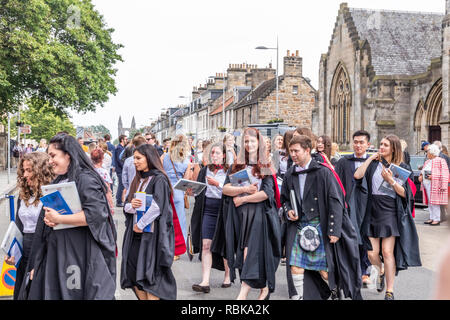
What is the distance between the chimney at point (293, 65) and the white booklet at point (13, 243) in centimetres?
4658

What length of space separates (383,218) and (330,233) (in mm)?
1644

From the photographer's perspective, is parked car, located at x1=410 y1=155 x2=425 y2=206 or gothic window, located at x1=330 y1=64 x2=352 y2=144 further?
gothic window, located at x1=330 y1=64 x2=352 y2=144

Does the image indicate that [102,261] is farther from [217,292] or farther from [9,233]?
[217,292]

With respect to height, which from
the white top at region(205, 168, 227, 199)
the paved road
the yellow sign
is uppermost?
the white top at region(205, 168, 227, 199)

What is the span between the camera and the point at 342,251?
552 centimetres

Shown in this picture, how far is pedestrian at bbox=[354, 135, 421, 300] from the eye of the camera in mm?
6656

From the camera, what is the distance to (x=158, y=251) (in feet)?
17.2

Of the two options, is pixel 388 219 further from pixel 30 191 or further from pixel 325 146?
pixel 30 191

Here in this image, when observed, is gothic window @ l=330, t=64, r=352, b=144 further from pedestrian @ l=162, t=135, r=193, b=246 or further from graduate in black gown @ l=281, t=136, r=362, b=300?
graduate in black gown @ l=281, t=136, r=362, b=300

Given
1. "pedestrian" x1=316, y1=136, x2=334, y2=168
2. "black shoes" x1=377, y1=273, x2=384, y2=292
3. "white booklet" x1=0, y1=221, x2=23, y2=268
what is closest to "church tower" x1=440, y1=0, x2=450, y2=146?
"pedestrian" x1=316, y1=136, x2=334, y2=168

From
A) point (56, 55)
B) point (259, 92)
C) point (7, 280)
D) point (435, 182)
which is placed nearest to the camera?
point (7, 280)

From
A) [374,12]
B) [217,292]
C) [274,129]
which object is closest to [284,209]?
[217,292]

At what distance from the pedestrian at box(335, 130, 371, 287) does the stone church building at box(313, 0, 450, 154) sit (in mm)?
21358

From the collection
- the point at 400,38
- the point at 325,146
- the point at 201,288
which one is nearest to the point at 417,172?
the point at 325,146
